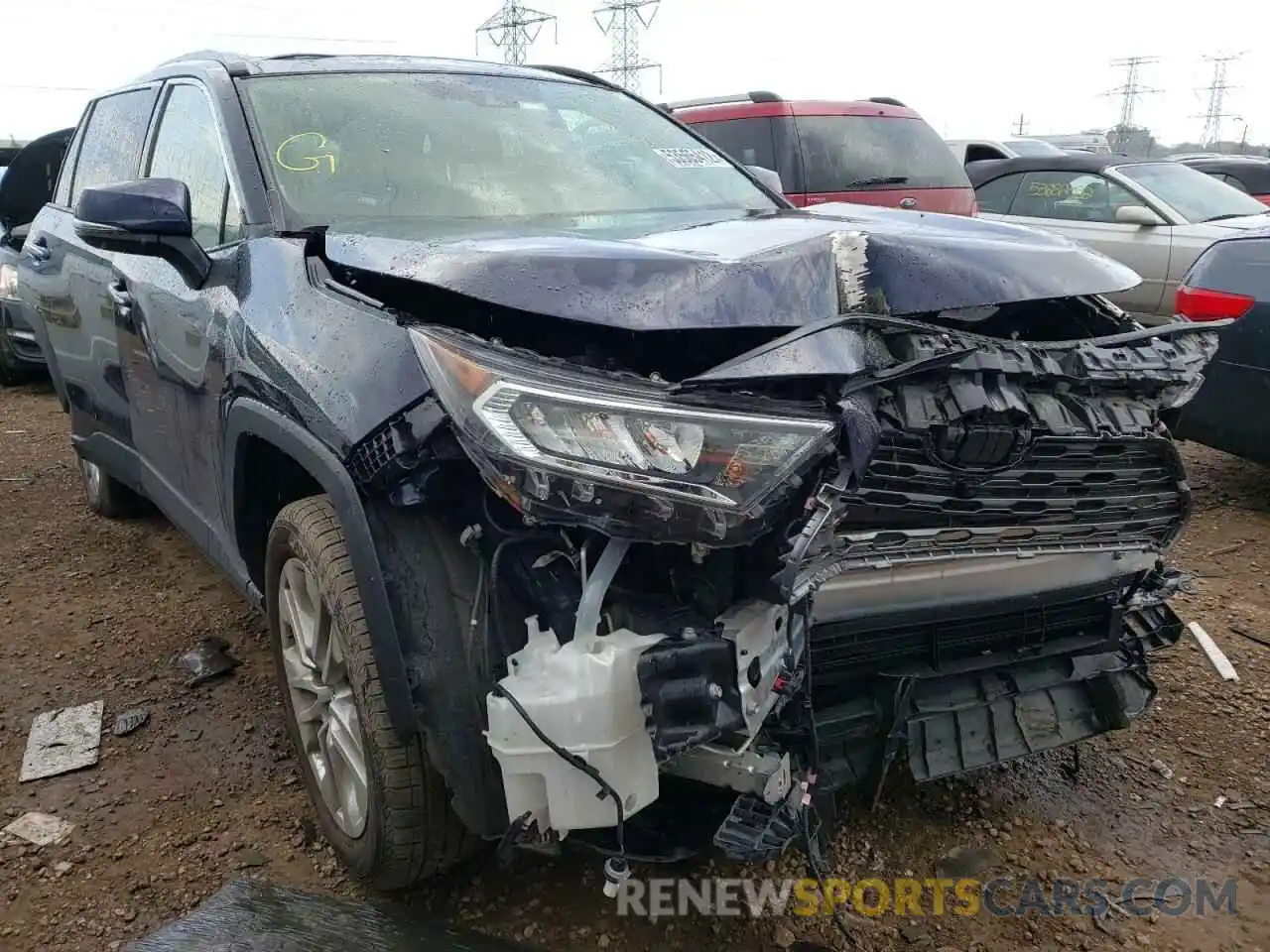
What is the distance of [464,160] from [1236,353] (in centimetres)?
336

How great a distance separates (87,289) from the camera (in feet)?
12.0

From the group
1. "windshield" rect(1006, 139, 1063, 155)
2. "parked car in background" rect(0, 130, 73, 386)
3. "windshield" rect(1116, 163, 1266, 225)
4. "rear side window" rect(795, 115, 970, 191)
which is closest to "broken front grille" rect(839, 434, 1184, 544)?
"rear side window" rect(795, 115, 970, 191)

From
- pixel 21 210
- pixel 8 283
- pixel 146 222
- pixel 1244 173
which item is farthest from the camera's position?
pixel 1244 173

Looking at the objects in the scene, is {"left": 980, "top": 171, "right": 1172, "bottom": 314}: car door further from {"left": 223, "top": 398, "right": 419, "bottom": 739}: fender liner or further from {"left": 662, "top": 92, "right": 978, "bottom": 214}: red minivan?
{"left": 223, "top": 398, "right": 419, "bottom": 739}: fender liner

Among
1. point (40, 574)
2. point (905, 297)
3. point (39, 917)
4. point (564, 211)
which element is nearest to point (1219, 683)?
point (905, 297)

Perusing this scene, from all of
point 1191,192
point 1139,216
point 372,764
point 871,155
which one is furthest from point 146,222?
point 1191,192

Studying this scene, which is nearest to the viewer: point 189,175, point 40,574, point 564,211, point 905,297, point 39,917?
point 905,297

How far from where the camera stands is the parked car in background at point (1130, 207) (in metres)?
7.32

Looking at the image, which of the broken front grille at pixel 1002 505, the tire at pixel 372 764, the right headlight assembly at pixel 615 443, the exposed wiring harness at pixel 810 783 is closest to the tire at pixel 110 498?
the tire at pixel 372 764

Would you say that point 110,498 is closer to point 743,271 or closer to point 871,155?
point 743,271

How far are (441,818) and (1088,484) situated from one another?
57.7 inches

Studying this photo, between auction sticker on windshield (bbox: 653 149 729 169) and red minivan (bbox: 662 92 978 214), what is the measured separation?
3.42 metres

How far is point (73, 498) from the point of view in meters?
5.27

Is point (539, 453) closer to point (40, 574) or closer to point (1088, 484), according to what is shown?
point (1088, 484)
